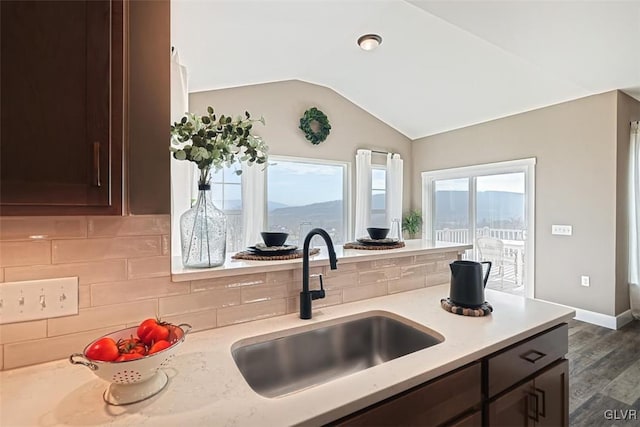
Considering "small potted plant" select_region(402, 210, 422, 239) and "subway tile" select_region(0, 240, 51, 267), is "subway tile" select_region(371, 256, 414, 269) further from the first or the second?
"small potted plant" select_region(402, 210, 422, 239)

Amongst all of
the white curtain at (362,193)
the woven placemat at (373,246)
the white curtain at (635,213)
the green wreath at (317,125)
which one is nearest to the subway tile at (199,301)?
the woven placemat at (373,246)

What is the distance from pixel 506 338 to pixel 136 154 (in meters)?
1.38

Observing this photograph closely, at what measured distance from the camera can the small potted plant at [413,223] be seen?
18.6 feet

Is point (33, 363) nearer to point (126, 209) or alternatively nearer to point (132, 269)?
point (132, 269)

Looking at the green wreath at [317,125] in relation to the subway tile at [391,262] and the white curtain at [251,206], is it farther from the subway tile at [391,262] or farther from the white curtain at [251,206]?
the subway tile at [391,262]

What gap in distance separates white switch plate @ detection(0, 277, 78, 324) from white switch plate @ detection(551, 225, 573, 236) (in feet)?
15.6

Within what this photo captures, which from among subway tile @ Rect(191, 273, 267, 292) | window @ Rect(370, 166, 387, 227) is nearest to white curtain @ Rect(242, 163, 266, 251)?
window @ Rect(370, 166, 387, 227)

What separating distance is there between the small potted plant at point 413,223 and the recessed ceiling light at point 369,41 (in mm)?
Answer: 3104

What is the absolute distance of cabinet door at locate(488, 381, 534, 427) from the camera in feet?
3.47

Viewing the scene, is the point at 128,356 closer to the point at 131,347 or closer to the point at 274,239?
the point at 131,347

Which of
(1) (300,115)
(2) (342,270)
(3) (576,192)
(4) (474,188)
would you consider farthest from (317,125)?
(2) (342,270)

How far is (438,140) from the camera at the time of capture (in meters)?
5.47

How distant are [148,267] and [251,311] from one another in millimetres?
422

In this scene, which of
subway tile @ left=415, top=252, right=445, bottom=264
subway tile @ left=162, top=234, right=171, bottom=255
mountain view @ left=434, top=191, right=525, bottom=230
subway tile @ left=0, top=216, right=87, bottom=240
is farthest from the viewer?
mountain view @ left=434, top=191, right=525, bottom=230
